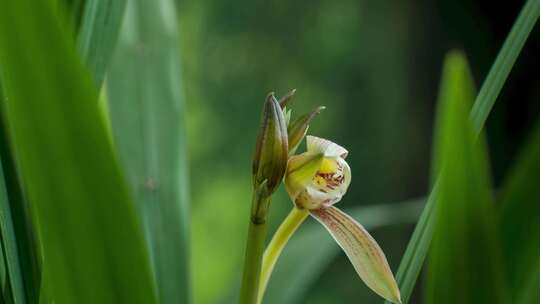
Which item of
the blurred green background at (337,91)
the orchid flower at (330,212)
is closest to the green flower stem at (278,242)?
the orchid flower at (330,212)

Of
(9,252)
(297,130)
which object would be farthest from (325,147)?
(9,252)

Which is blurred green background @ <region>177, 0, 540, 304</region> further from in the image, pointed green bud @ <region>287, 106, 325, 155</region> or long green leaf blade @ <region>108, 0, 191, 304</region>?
pointed green bud @ <region>287, 106, 325, 155</region>

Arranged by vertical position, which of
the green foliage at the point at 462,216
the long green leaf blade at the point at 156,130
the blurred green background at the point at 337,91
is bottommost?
the blurred green background at the point at 337,91

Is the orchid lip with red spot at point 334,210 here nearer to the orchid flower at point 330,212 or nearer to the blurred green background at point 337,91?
the orchid flower at point 330,212

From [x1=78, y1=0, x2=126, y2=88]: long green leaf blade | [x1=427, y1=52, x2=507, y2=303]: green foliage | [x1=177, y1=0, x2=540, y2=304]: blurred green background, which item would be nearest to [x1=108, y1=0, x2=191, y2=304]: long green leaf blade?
[x1=78, y1=0, x2=126, y2=88]: long green leaf blade

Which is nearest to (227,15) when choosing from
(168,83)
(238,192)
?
(238,192)

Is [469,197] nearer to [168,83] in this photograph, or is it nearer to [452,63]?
[452,63]
